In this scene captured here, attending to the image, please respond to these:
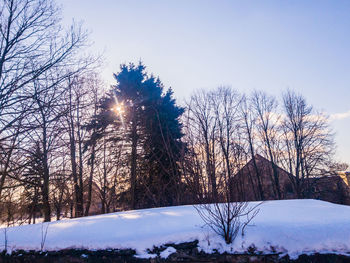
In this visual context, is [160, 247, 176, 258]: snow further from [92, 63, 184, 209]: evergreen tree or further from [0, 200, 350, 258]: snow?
[92, 63, 184, 209]: evergreen tree

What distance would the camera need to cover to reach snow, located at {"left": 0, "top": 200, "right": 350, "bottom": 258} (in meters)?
2.92

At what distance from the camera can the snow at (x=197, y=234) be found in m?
2.92

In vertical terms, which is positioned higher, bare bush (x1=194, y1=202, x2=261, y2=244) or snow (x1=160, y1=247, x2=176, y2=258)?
bare bush (x1=194, y1=202, x2=261, y2=244)

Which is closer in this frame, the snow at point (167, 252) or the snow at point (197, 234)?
the snow at point (197, 234)

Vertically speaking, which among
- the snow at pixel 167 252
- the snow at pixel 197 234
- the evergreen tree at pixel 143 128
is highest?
the evergreen tree at pixel 143 128

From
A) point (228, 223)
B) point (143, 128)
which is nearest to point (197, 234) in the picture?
point (228, 223)

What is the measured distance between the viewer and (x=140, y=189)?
1178 cm

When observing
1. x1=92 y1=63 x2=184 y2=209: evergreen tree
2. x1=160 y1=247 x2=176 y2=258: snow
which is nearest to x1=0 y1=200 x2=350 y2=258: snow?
x1=160 y1=247 x2=176 y2=258: snow

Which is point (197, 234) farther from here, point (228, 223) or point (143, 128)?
point (143, 128)

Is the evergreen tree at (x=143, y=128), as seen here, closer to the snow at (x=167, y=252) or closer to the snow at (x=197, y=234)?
the snow at (x=197, y=234)

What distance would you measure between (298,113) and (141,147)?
15054 mm

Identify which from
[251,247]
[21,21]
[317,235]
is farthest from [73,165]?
[317,235]

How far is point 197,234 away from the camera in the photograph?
332 centimetres

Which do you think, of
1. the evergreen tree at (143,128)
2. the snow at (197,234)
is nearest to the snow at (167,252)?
the snow at (197,234)
